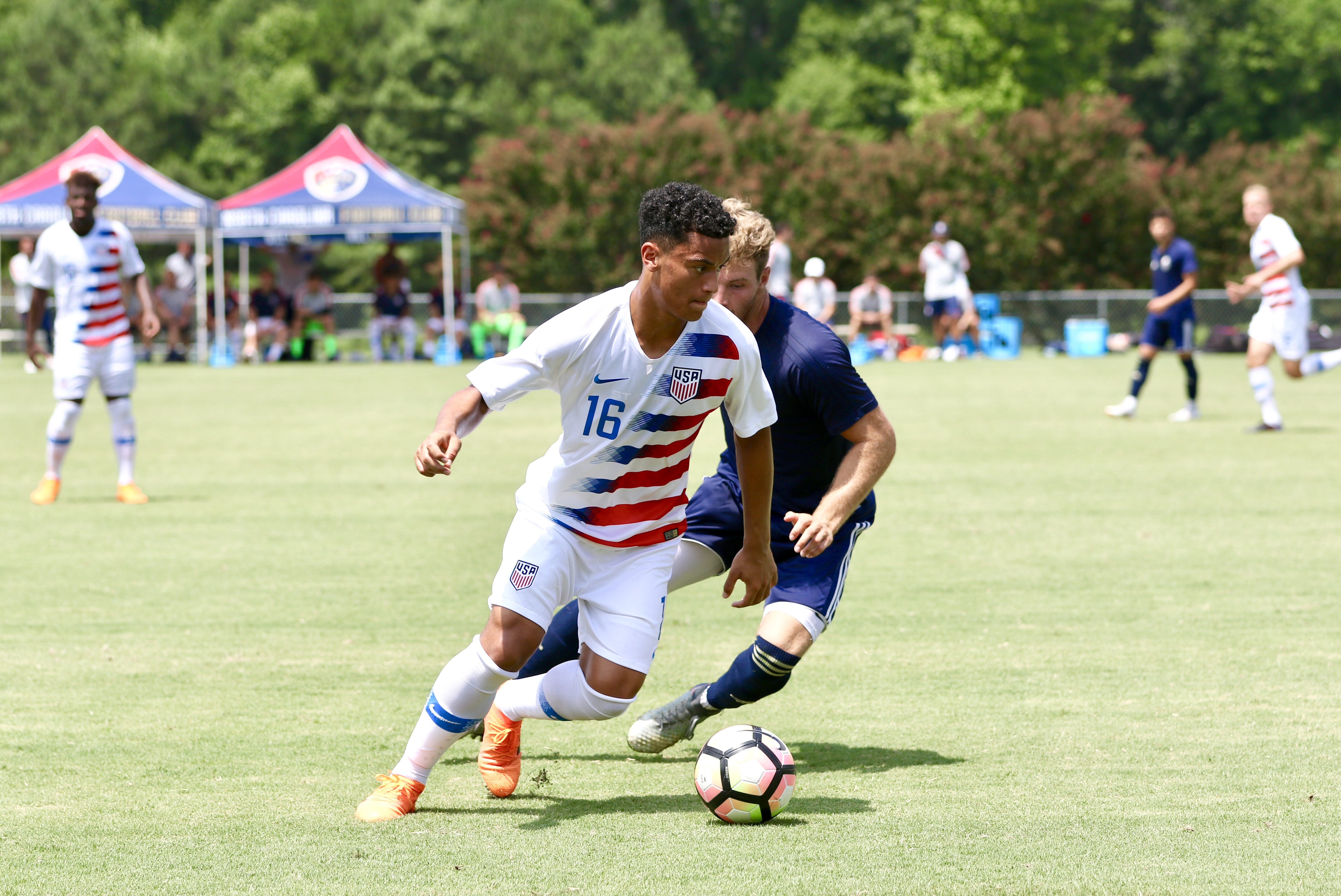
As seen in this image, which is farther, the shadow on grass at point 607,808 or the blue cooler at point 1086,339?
the blue cooler at point 1086,339

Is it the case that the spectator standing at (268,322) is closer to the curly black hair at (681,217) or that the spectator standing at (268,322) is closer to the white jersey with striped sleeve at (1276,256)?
the white jersey with striped sleeve at (1276,256)

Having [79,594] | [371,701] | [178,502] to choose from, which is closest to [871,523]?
[371,701]

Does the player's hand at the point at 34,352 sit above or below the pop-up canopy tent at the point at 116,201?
below

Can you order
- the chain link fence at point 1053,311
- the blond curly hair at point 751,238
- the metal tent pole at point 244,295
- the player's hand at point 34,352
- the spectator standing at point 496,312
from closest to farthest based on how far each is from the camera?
the blond curly hair at point 751,238 < the player's hand at point 34,352 < the spectator standing at point 496,312 < the metal tent pole at point 244,295 < the chain link fence at point 1053,311

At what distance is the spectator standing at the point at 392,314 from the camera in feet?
93.7

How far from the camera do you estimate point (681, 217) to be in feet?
13.6

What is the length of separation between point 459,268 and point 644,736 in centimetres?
3850

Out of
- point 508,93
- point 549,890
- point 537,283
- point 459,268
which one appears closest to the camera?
point 549,890

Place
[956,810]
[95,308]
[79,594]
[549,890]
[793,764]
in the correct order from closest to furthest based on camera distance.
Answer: [549,890] → [956,810] → [793,764] → [79,594] → [95,308]

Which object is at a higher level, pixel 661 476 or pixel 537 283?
pixel 661 476

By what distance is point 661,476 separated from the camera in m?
4.55

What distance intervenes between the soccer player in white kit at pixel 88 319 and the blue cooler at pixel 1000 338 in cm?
2126

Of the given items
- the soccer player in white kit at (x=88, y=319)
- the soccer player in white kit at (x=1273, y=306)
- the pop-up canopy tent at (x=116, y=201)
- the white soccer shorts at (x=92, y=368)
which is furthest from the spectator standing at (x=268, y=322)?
the soccer player in white kit at (x=1273, y=306)

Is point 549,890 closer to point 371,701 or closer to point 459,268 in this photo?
point 371,701
